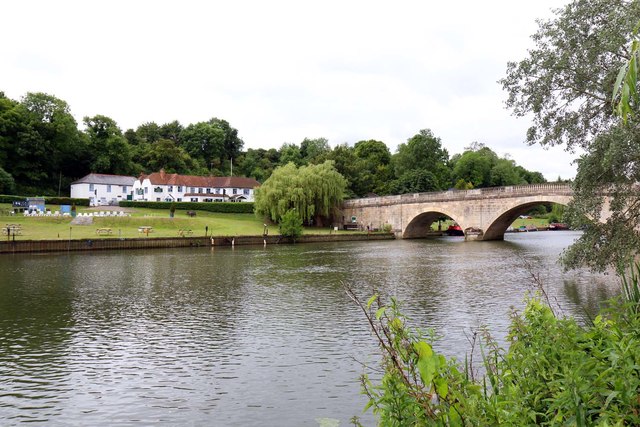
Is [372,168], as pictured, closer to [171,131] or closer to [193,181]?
[193,181]

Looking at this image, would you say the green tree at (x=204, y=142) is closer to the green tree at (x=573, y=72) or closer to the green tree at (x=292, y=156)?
the green tree at (x=292, y=156)

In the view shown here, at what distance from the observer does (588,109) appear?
53.2 feet

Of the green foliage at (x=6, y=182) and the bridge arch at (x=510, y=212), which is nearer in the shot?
the bridge arch at (x=510, y=212)

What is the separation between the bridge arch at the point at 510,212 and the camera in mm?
45250

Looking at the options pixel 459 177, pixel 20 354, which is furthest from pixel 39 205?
pixel 459 177

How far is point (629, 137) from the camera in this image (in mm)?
13086

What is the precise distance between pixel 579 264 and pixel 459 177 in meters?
88.5

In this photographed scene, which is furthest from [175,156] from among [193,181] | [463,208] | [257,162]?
[463,208]

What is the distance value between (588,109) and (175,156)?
3555 inches

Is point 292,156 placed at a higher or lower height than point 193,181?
higher

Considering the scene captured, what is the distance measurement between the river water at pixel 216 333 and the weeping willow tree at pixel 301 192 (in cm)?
2983

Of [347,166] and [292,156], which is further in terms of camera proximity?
[292,156]

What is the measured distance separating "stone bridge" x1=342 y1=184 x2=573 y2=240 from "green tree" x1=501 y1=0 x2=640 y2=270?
27260 mm

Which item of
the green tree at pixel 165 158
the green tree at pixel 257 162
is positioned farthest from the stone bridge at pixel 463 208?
the green tree at pixel 257 162
